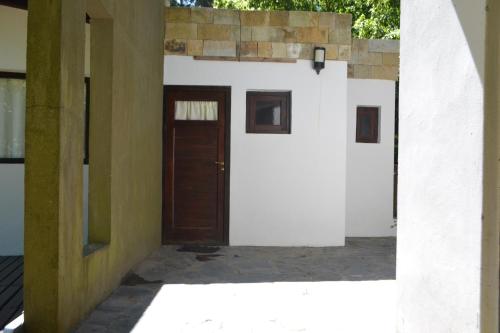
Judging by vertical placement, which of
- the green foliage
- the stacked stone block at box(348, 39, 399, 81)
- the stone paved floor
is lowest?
the stone paved floor

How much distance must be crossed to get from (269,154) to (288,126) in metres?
0.48

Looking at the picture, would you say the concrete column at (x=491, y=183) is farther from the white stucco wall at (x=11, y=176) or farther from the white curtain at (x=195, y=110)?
the white curtain at (x=195, y=110)

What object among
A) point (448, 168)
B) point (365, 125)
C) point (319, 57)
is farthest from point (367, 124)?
point (448, 168)

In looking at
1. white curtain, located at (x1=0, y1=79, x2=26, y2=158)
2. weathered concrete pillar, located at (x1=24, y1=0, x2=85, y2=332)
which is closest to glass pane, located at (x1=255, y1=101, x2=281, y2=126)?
white curtain, located at (x1=0, y1=79, x2=26, y2=158)

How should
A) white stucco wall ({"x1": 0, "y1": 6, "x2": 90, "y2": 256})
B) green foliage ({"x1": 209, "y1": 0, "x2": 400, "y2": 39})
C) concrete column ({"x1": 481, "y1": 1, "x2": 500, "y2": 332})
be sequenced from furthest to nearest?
1. green foliage ({"x1": 209, "y1": 0, "x2": 400, "y2": 39})
2. white stucco wall ({"x1": 0, "y1": 6, "x2": 90, "y2": 256})
3. concrete column ({"x1": 481, "y1": 1, "x2": 500, "y2": 332})

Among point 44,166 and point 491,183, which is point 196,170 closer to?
point 44,166

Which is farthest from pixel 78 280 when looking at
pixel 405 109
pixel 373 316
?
pixel 405 109

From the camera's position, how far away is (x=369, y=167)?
7242 millimetres

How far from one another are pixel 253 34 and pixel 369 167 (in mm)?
2620

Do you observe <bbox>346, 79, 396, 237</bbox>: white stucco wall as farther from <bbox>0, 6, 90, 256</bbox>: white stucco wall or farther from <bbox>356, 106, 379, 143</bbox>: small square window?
<bbox>0, 6, 90, 256</bbox>: white stucco wall

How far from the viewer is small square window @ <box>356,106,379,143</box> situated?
7320 millimetres

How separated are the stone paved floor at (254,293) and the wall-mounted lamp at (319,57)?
2.48 meters

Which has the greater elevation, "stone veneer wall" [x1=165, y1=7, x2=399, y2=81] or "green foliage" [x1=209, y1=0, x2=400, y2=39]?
"green foliage" [x1=209, y1=0, x2=400, y2=39]

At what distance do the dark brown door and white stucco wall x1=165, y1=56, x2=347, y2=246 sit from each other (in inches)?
5.6
